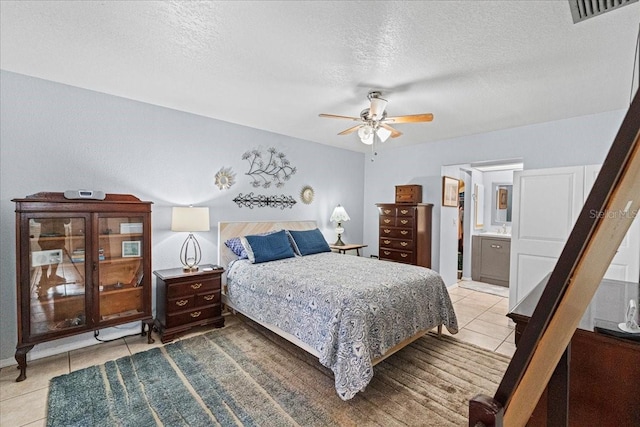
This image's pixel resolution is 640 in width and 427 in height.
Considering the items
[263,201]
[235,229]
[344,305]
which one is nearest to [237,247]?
[235,229]

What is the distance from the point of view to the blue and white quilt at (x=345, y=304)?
2127 mm

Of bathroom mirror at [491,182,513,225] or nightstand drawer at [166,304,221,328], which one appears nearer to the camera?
nightstand drawer at [166,304,221,328]

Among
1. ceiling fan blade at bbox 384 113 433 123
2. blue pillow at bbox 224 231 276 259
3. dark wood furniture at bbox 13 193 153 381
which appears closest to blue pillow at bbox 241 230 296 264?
blue pillow at bbox 224 231 276 259

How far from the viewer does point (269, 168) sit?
14.3 ft

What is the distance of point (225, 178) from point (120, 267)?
1.60 m

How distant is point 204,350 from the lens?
2.81m

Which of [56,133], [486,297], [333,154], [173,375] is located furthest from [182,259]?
[486,297]

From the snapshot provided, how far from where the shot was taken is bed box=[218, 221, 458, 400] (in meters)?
Result: 2.13

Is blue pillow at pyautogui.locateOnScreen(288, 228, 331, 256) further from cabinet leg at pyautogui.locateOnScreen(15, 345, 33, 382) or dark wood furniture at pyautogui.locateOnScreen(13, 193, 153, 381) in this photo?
cabinet leg at pyautogui.locateOnScreen(15, 345, 33, 382)

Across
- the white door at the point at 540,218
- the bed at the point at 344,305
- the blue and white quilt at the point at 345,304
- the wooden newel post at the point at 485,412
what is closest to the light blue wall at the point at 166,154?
the white door at the point at 540,218

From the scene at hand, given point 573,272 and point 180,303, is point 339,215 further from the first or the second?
point 573,272

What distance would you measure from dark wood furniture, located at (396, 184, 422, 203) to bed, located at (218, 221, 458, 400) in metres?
1.77

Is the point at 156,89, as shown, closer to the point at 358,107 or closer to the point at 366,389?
the point at 358,107

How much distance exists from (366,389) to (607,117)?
3.96m
